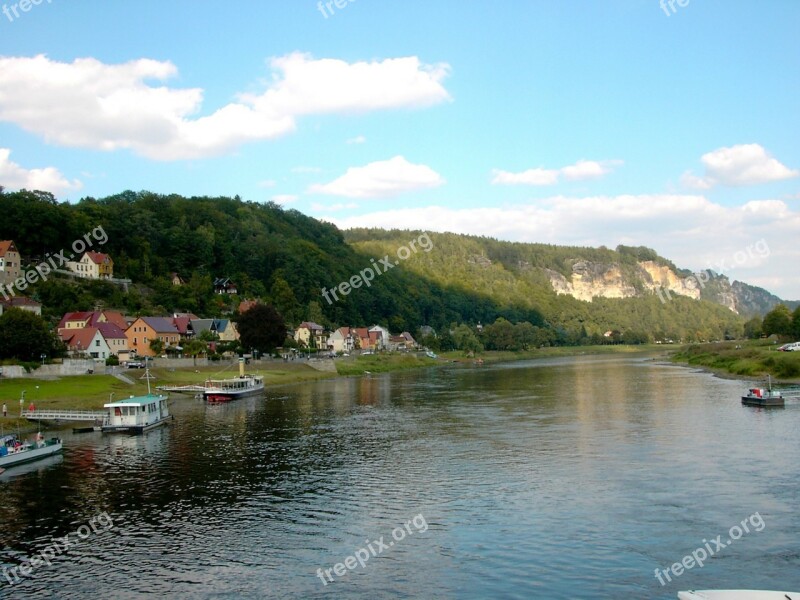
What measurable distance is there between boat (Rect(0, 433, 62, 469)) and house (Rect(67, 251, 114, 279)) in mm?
92487

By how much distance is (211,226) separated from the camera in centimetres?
18275

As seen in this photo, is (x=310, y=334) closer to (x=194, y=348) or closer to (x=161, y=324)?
(x=161, y=324)

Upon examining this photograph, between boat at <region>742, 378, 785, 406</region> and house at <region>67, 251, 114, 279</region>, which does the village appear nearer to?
house at <region>67, 251, 114, 279</region>

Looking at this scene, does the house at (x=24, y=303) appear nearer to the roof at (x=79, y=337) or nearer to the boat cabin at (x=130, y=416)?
the roof at (x=79, y=337)

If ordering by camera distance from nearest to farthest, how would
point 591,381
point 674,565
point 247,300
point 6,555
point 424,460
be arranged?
point 674,565
point 6,555
point 424,460
point 591,381
point 247,300

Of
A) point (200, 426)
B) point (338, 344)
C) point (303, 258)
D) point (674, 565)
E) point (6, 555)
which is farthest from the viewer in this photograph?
point (303, 258)

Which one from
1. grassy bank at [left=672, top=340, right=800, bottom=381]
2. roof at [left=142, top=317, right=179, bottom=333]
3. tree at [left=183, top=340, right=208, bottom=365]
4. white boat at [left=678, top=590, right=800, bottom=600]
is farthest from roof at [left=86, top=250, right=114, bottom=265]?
white boat at [left=678, top=590, right=800, bottom=600]

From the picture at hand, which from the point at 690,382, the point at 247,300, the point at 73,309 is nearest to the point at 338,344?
the point at 247,300

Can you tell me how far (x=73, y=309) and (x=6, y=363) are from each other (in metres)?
46.9

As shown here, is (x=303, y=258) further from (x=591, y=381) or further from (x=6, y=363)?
(x=6, y=363)

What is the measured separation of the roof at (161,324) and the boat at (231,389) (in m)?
25.0

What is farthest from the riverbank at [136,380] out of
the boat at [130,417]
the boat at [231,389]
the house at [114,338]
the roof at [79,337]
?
the roof at [79,337]

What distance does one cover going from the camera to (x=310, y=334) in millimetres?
158250

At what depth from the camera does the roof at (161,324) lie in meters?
112
